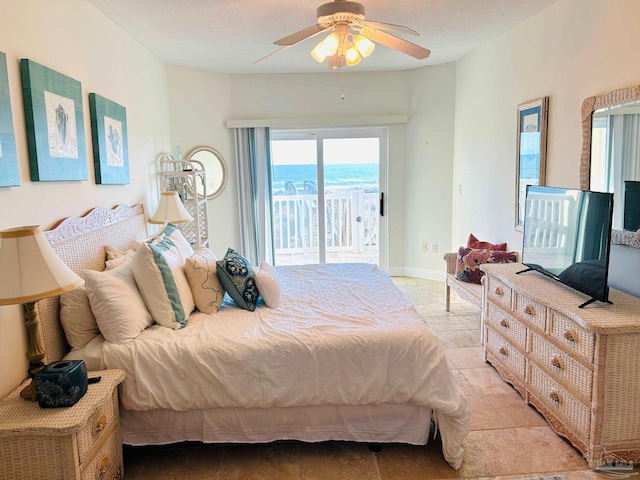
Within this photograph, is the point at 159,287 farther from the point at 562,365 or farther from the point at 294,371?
the point at 562,365

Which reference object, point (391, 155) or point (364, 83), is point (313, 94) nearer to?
point (364, 83)

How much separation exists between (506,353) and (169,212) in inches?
112

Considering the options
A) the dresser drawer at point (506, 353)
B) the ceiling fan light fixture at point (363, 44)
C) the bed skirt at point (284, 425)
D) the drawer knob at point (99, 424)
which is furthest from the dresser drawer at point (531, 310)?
the drawer knob at point (99, 424)

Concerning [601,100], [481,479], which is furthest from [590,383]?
[601,100]

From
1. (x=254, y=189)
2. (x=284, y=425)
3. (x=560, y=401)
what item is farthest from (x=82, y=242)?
(x=254, y=189)

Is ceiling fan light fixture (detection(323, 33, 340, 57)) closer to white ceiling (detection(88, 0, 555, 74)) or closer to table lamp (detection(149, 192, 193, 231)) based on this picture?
white ceiling (detection(88, 0, 555, 74))

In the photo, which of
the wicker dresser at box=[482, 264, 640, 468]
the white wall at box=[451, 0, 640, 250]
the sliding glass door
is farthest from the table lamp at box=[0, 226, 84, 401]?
the sliding glass door

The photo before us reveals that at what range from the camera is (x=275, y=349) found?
218 cm

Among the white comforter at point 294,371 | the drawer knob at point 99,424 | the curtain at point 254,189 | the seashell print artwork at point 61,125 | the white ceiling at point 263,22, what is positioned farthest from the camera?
the curtain at point 254,189

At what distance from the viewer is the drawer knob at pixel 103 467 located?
73.4 inches

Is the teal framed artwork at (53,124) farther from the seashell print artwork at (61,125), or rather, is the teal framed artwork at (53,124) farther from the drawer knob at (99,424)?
the drawer knob at (99,424)

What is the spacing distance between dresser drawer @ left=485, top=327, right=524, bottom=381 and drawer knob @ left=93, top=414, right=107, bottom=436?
2356 millimetres

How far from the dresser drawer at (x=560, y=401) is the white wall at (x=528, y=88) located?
1.37 meters

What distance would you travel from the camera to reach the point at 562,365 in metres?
2.31
